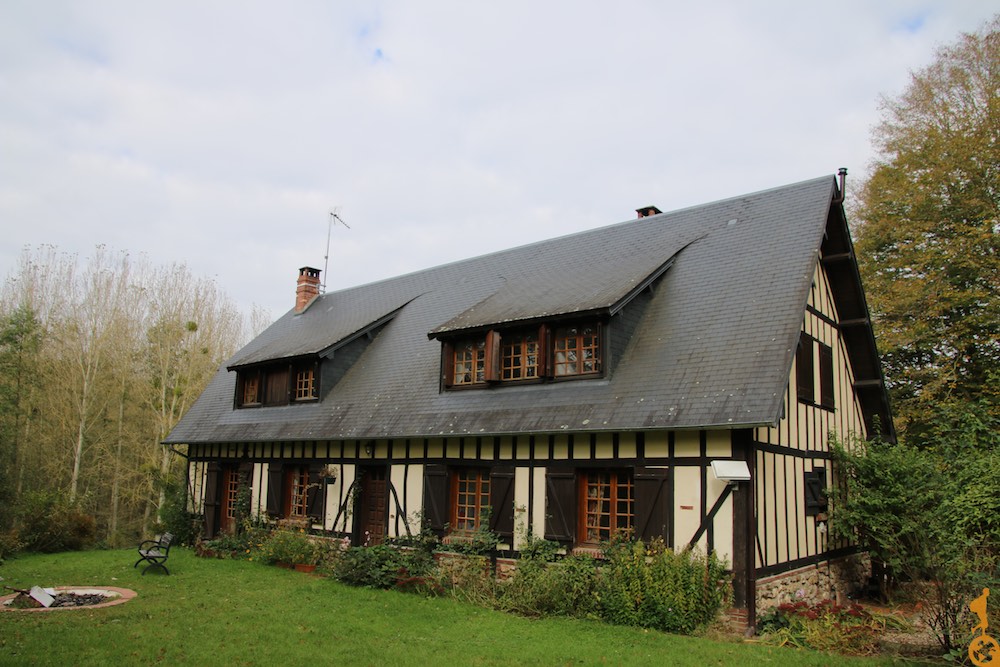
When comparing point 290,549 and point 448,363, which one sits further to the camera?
point 290,549

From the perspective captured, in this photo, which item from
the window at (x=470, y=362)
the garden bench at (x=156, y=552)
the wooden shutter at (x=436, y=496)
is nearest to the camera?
the wooden shutter at (x=436, y=496)

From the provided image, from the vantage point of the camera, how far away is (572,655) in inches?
320

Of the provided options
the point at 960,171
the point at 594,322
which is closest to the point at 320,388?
the point at 594,322

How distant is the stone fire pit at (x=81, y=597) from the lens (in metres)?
10.1

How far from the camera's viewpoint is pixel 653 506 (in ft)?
34.3

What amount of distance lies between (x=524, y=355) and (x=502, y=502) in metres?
2.65

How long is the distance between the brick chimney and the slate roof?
4130mm

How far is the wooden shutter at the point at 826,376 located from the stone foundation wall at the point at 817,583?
2745mm

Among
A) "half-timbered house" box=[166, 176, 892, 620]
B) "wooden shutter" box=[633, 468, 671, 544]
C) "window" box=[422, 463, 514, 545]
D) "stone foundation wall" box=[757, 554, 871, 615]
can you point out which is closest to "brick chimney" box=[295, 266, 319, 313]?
"half-timbered house" box=[166, 176, 892, 620]

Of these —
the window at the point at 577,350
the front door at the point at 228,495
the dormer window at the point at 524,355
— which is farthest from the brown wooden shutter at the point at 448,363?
the front door at the point at 228,495

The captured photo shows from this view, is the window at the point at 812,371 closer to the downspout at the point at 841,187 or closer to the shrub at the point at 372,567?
the downspout at the point at 841,187

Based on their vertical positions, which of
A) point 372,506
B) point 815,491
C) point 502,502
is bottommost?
point 372,506

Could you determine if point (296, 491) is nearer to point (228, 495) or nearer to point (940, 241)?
point (228, 495)

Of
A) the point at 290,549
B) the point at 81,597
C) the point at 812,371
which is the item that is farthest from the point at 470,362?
the point at 81,597
